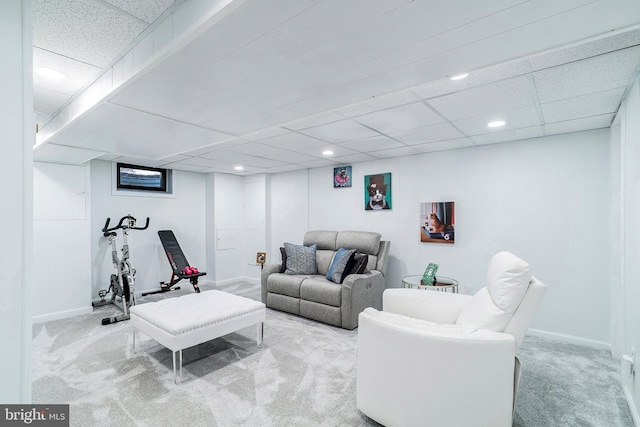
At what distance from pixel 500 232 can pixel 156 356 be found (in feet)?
13.2

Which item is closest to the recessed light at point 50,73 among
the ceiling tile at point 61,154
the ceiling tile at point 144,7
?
the ceiling tile at point 144,7

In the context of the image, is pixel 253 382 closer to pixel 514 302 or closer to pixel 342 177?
pixel 514 302

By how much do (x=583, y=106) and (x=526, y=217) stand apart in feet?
4.62

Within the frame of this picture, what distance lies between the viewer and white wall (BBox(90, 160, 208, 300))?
4750 millimetres

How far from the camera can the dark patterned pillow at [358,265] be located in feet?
13.1

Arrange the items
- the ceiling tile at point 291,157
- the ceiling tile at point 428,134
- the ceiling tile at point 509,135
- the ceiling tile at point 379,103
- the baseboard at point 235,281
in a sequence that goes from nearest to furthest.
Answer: the ceiling tile at point 379,103
the ceiling tile at point 428,134
the ceiling tile at point 509,135
the ceiling tile at point 291,157
the baseboard at point 235,281

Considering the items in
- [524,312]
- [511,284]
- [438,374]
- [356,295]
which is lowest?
[356,295]

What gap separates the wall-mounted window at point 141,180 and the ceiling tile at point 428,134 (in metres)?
4.32

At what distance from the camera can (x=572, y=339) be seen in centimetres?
324

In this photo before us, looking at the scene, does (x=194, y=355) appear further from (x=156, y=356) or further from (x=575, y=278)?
(x=575, y=278)

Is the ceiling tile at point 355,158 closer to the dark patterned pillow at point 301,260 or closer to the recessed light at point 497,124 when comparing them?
the dark patterned pillow at point 301,260

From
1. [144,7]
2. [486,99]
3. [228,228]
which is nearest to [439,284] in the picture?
[486,99]

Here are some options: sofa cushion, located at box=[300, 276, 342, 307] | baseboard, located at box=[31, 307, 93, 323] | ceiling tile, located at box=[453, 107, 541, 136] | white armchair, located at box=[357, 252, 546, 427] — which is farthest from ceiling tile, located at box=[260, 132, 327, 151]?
baseboard, located at box=[31, 307, 93, 323]

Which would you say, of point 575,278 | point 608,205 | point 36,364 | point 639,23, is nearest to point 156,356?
point 36,364
